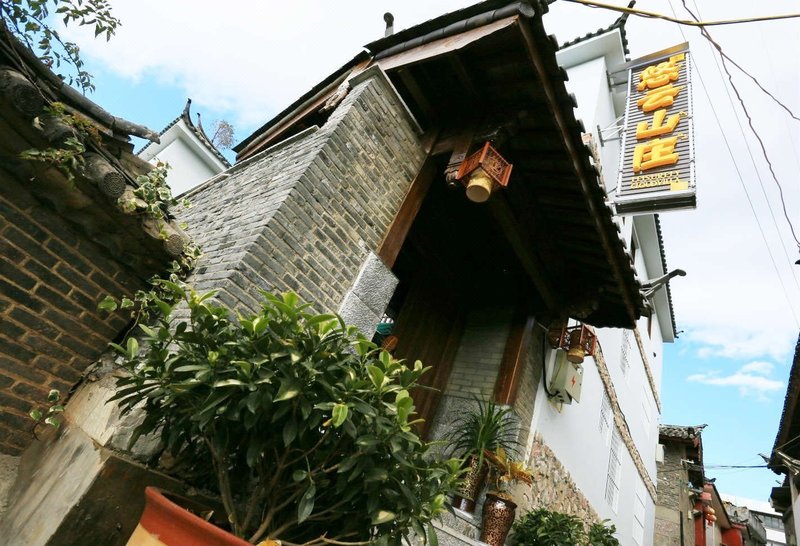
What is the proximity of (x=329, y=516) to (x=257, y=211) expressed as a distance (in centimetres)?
215

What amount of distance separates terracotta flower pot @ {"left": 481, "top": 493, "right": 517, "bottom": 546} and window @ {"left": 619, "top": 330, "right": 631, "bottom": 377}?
6596mm

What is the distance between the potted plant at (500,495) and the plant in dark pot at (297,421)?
8.26 ft

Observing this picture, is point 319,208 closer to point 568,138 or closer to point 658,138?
point 568,138

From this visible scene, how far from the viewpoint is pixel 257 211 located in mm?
3162

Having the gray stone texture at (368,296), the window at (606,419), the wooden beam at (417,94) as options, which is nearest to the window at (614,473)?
the window at (606,419)

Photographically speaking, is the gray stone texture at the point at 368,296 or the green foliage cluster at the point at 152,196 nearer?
the green foliage cluster at the point at 152,196

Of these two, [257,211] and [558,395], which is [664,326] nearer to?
[558,395]

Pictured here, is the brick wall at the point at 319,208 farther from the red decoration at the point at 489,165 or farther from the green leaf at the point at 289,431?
the green leaf at the point at 289,431

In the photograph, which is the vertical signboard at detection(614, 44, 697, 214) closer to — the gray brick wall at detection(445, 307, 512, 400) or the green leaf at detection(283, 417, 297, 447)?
the gray brick wall at detection(445, 307, 512, 400)

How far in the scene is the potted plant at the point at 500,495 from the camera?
4004mm

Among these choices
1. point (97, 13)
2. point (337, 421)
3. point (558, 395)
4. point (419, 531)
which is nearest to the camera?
point (337, 421)

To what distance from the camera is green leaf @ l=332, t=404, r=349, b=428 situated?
1571mm

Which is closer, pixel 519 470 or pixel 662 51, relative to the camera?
pixel 519 470

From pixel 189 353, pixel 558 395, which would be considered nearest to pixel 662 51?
pixel 558 395
